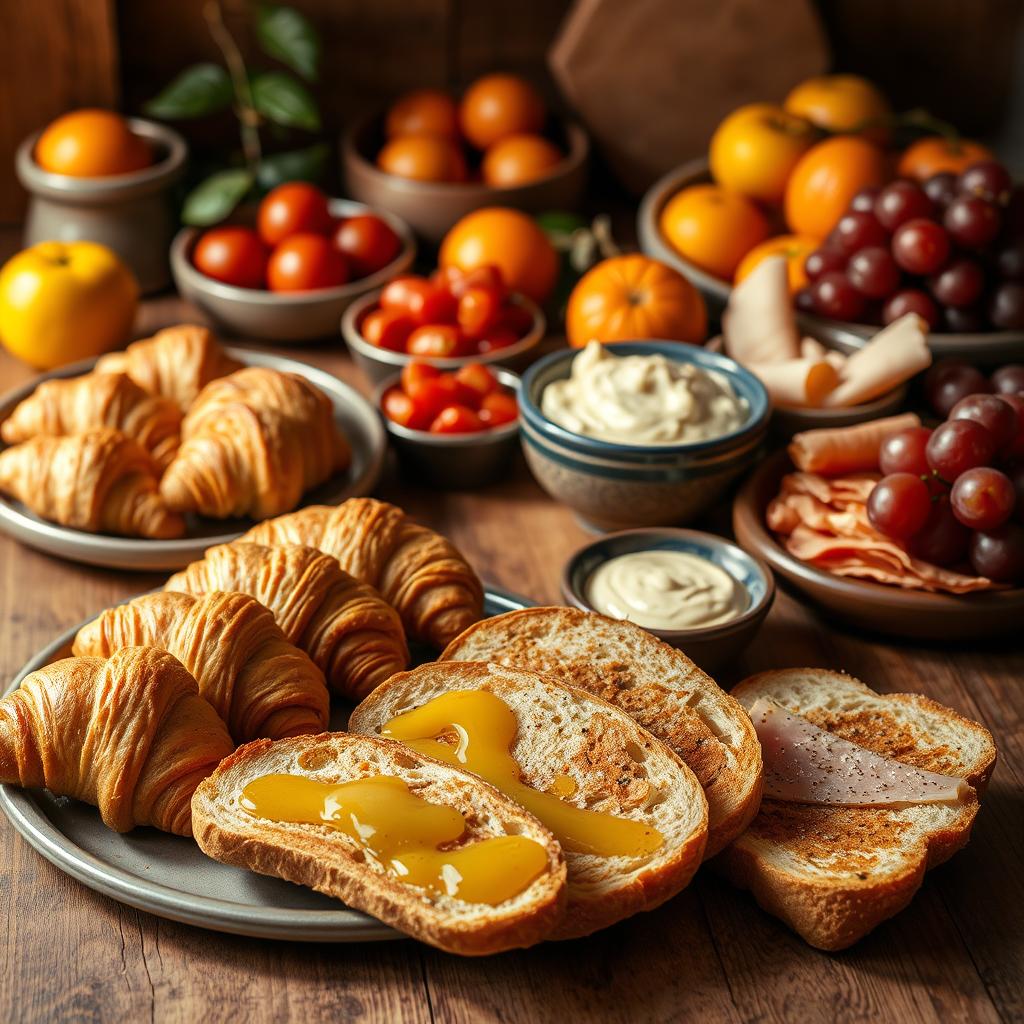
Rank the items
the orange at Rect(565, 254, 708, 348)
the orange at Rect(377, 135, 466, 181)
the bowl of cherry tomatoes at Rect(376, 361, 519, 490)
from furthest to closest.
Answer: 1. the orange at Rect(377, 135, 466, 181)
2. the orange at Rect(565, 254, 708, 348)
3. the bowl of cherry tomatoes at Rect(376, 361, 519, 490)

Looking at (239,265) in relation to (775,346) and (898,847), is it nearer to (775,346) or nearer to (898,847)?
(775,346)

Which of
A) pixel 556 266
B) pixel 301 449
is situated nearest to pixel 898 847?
pixel 301 449

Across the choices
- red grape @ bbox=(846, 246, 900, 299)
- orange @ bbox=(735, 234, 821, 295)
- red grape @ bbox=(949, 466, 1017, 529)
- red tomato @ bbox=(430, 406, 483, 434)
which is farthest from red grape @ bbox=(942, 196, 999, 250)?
red tomato @ bbox=(430, 406, 483, 434)

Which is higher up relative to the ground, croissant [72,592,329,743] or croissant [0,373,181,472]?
croissant [72,592,329,743]

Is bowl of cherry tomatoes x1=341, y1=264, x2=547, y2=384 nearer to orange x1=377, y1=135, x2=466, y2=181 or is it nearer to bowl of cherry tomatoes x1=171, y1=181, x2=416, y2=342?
bowl of cherry tomatoes x1=171, y1=181, x2=416, y2=342

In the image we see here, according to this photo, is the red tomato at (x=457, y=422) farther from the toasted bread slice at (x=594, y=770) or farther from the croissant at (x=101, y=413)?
the toasted bread slice at (x=594, y=770)

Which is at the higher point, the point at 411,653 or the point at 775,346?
the point at 775,346
